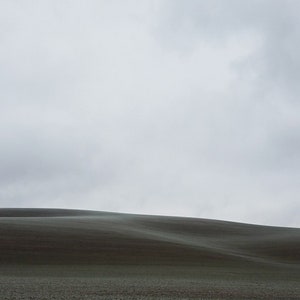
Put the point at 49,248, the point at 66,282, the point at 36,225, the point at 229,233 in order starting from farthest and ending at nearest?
the point at 229,233, the point at 36,225, the point at 49,248, the point at 66,282

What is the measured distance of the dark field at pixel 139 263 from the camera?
24.0 m

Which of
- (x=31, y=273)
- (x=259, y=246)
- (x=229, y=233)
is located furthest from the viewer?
(x=229, y=233)

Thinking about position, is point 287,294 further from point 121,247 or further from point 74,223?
point 74,223

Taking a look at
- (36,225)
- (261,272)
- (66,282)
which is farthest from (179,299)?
(36,225)

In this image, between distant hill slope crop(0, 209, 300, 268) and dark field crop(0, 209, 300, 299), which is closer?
dark field crop(0, 209, 300, 299)

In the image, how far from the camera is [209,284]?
28297 mm

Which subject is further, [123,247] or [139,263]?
[123,247]

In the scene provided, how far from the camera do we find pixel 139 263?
4056 centimetres

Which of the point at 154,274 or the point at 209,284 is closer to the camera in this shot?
the point at 209,284

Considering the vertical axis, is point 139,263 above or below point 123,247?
below

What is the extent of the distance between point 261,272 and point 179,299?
18.3 metres

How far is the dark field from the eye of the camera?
24031 mm

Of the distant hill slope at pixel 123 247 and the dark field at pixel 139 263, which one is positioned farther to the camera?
the distant hill slope at pixel 123 247

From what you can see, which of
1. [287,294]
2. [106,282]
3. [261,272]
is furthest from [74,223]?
[287,294]
